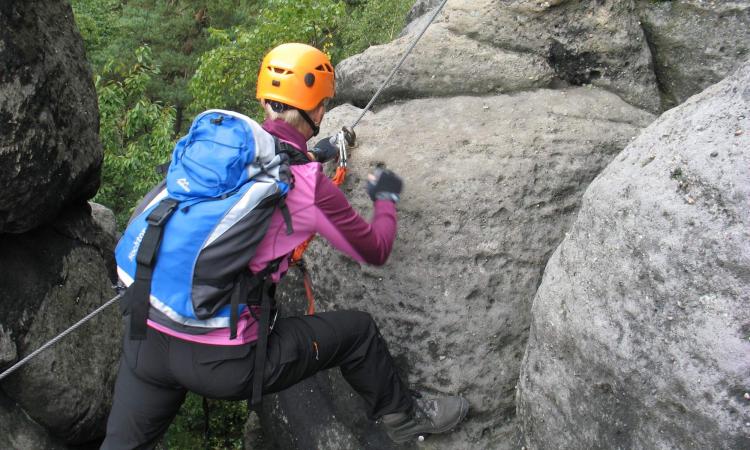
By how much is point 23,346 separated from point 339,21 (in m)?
9.75

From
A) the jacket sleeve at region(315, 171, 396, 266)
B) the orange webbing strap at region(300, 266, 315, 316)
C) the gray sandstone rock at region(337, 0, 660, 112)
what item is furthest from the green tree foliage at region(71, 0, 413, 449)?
the gray sandstone rock at region(337, 0, 660, 112)

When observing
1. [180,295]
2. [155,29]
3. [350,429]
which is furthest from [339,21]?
[180,295]

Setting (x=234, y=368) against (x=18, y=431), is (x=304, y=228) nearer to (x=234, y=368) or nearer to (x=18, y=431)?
(x=234, y=368)

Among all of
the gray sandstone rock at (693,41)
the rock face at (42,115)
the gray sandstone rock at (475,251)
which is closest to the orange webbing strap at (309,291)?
the gray sandstone rock at (475,251)

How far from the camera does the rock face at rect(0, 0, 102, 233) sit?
4383mm

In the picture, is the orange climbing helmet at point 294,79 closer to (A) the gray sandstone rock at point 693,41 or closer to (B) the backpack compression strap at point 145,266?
(B) the backpack compression strap at point 145,266

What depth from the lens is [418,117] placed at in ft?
16.9

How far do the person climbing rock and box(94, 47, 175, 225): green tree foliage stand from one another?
19.2 feet

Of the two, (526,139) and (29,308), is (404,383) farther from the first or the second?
(29,308)

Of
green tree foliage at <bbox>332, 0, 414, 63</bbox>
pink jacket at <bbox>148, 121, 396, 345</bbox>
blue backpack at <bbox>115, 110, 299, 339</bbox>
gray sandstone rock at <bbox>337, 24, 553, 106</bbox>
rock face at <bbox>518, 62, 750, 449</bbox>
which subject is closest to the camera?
rock face at <bbox>518, 62, 750, 449</bbox>

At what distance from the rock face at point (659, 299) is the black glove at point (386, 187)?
1.04 metres

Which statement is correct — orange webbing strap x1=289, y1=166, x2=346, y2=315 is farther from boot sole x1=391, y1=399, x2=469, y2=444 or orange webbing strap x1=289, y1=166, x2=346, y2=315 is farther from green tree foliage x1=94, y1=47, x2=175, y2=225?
green tree foliage x1=94, y1=47, x2=175, y2=225

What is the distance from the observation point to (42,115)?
15.3 feet

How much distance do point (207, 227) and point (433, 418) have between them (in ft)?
6.97
